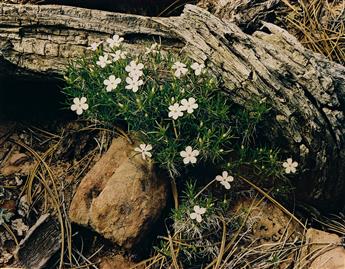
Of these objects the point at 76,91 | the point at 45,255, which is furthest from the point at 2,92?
the point at 45,255

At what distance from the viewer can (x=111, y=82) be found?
3.98 metres

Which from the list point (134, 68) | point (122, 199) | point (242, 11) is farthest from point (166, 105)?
point (242, 11)

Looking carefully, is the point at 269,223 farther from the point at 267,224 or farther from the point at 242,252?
the point at 242,252

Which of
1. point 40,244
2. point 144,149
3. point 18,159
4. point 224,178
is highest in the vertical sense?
point 144,149

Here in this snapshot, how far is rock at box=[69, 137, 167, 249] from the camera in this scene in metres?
4.11

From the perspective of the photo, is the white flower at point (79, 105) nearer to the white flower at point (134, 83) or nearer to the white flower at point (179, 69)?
the white flower at point (134, 83)

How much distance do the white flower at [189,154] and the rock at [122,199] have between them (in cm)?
37

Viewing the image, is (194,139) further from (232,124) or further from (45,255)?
(45,255)

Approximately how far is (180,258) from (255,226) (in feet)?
2.07

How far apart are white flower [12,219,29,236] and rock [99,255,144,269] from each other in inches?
25.7

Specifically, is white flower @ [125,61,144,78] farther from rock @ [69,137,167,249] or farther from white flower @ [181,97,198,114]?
rock @ [69,137,167,249]

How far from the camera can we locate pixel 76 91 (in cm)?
416

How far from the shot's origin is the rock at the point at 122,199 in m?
4.11

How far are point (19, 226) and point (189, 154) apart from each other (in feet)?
4.74
